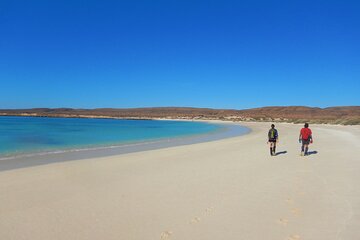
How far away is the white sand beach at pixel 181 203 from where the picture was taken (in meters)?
4.70

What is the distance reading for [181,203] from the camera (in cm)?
612

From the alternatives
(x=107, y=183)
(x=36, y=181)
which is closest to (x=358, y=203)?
(x=107, y=183)

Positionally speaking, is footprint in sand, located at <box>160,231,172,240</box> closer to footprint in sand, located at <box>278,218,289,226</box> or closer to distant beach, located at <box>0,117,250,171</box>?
footprint in sand, located at <box>278,218,289,226</box>

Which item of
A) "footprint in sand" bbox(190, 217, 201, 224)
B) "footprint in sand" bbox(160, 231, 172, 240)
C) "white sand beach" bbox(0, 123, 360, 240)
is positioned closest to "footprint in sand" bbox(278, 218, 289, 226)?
"white sand beach" bbox(0, 123, 360, 240)

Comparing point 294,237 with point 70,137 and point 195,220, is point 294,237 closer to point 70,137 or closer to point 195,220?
point 195,220

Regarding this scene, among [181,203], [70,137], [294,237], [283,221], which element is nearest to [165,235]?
[181,203]

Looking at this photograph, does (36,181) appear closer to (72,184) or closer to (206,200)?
(72,184)

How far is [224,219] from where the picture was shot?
520cm

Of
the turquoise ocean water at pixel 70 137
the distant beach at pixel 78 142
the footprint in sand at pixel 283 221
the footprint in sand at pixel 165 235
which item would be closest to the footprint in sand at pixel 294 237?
the footprint in sand at pixel 283 221

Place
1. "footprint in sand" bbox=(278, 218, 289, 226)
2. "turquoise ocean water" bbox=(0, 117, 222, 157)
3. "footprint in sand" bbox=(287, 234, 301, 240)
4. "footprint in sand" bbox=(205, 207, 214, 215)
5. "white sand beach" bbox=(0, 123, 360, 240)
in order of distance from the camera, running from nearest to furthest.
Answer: "footprint in sand" bbox=(287, 234, 301, 240)
"white sand beach" bbox=(0, 123, 360, 240)
"footprint in sand" bbox=(278, 218, 289, 226)
"footprint in sand" bbox=(205, 207, 214, 215)
"turquoise ocean water" bbox=(0, 117, 222, 157)

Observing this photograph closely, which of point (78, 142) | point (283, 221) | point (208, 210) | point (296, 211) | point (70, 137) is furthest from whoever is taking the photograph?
point (70, 137)

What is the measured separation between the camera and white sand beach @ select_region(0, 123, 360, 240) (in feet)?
15.4

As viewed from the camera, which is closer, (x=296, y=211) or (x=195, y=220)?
(x=195, y=220)

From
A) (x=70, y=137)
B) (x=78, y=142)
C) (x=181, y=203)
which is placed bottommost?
(x=70, y=137)
